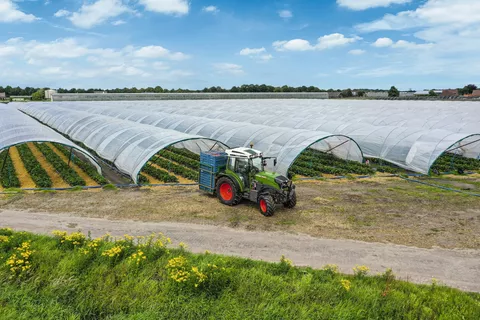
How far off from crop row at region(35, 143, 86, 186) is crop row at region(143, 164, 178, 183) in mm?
3594

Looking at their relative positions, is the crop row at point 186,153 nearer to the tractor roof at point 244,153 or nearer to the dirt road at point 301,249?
the tractor roof at point 244,153

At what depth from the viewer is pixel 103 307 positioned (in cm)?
669

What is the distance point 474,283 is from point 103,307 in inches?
343

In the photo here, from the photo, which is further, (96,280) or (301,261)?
(301,261)

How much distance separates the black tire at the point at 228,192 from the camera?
13.2m

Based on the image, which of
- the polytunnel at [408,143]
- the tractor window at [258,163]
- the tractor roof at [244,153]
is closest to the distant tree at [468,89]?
the polytunnel at [408,143]

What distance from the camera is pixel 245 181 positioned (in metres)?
13.3

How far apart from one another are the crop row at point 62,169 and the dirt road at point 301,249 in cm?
474

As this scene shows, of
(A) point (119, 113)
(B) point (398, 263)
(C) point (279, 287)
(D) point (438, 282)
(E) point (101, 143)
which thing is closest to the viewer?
(C) point (279, 287)

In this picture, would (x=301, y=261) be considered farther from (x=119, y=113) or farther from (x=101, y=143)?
(x=119, y=113)

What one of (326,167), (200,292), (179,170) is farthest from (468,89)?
(200,292)

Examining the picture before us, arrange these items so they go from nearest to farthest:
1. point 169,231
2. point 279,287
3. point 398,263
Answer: point 279,287, point 398,263, point 169,231

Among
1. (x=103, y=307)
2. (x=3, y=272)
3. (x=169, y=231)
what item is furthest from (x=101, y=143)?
(x=103, y=307)

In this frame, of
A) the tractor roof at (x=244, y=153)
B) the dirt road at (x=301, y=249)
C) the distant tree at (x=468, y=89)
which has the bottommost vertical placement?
the dirt road at (x=301, y=249)
